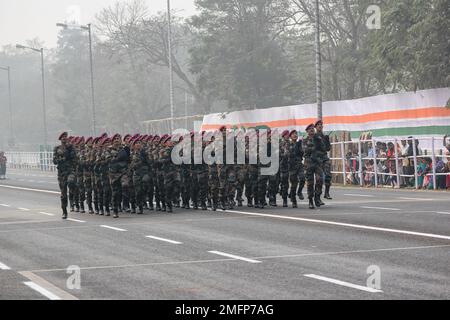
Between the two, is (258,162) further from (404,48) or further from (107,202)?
(404,48)

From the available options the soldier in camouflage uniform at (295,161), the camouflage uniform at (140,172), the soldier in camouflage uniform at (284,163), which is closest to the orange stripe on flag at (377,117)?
the soldier in camouflage uniform at (284,163)

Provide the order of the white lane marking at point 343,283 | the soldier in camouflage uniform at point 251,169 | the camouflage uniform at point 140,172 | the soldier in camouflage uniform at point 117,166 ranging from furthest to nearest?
the camouflage uniform at point 140,172
the soldier in camouflage uniform at point 251,169
the soldier in camouflage uniform at point 117,166
the white lane marking at point 343,283

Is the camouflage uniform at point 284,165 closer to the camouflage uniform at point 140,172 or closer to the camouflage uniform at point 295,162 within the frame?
the camouflage uniform at point 295,162

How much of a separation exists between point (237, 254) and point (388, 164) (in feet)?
63.8

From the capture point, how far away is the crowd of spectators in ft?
102

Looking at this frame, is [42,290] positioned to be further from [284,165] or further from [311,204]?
[284,165]

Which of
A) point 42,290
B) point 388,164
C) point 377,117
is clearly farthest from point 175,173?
point 42,290

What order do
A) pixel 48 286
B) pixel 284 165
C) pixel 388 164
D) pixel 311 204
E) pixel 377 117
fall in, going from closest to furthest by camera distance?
pixel 48 286 → pixel 311 204 → pixel 284 165 → pixel 388 164 → pixel 377 117

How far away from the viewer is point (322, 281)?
12.1 metres

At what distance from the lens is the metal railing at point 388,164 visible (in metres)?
31.3

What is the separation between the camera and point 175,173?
84.8 feet

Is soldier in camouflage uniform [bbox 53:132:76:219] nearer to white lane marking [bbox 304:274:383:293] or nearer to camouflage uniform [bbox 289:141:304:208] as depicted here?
camouflage uniform [bbox 289:141:304:208]

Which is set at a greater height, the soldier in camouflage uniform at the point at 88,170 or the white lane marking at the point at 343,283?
the soldier in camouflage uniform at the point at 88,170
